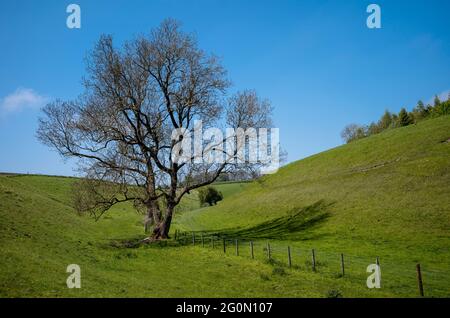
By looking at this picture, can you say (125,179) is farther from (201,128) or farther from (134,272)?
(134,272)

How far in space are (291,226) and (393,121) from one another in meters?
121

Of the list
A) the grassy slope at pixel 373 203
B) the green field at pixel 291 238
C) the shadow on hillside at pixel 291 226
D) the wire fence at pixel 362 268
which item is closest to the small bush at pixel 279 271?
the green field at pixel 291 238

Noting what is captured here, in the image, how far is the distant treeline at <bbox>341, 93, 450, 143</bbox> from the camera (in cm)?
11822

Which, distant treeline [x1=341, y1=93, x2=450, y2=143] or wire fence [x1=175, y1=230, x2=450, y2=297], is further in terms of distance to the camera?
distant treeline [x1=341, y1=93, x2=450, y2=143]

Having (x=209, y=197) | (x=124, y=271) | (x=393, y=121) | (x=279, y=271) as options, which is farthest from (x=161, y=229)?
(x=393, y=121)

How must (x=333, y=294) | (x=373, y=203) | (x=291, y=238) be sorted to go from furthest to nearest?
(x=373, y=203), (x=291, y=238), (x=333, y=294)

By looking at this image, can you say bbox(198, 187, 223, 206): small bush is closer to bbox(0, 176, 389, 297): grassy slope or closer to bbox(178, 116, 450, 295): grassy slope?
bbox(178, 116, 450, 295): grassy slope

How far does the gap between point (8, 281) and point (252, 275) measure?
1260 cm

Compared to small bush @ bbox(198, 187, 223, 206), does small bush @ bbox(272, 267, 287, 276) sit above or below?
below

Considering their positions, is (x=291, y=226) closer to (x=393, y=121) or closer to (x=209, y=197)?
(x=209, y=197)

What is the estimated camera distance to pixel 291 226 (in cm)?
4338

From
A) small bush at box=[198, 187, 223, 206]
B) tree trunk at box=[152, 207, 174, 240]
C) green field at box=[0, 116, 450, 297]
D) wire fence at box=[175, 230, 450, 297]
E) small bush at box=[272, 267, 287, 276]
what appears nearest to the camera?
green field at box=[0, 116, 450, 297]

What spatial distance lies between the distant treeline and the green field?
54.7 m

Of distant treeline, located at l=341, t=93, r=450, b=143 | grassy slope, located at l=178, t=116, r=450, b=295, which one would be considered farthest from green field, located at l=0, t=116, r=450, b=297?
distant treeline, located at l=341, t=93, r=450, b=143
